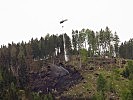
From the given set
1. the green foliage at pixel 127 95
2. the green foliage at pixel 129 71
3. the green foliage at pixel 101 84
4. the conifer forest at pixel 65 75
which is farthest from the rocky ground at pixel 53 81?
the green foliage at pixel 127 95

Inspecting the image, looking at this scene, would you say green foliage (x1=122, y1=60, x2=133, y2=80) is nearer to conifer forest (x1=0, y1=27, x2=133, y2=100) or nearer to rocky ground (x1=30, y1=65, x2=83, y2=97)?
conifer forest (x1=0, y1=27, x2=133, y2=100)

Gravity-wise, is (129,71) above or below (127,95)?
above

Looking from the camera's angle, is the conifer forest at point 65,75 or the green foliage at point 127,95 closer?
the green foliage at point 127,95

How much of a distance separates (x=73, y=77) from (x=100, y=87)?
2925cm

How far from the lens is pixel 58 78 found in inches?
6909

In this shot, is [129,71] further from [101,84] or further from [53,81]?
[53,81]

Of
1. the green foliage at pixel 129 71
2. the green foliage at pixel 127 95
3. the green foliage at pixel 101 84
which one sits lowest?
the green foliage at pixel 127 95

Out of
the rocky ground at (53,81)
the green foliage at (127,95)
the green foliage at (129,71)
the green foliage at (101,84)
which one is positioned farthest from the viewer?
the rocky ground at (53,81)

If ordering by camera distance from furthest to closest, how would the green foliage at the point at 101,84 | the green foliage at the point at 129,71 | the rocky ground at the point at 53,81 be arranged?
1. the rocky ground at the point at 53,81
2. the green foliage at the point at 129,71
3. the green foliage at the point at 101,84

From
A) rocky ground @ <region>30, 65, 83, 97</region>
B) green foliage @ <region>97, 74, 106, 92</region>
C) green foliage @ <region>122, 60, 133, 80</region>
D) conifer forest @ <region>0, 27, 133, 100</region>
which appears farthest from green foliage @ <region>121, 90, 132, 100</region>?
rocky ground @ <region>30, 65, 83, 97</region>

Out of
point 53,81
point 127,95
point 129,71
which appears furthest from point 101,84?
point 53,81

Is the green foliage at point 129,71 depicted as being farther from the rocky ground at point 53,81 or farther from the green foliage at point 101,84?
the rocky ground at point 53,81

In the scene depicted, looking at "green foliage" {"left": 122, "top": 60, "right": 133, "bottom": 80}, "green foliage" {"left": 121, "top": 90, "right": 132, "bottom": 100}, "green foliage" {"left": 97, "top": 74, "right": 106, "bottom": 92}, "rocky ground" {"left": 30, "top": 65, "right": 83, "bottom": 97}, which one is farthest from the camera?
"rocky ground" {"left": 30, "top": 65, "right": 83, "bottom": 97}

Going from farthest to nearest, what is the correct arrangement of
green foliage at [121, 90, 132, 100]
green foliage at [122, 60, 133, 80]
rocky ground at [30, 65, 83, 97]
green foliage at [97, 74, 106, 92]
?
rocky ground at [30, 65, 83, 97] → green foliage at [122, 60, 133, 80] → green foliage at [97, 74, 106, 92] → green foliage at [121, 90, 132, 100]
